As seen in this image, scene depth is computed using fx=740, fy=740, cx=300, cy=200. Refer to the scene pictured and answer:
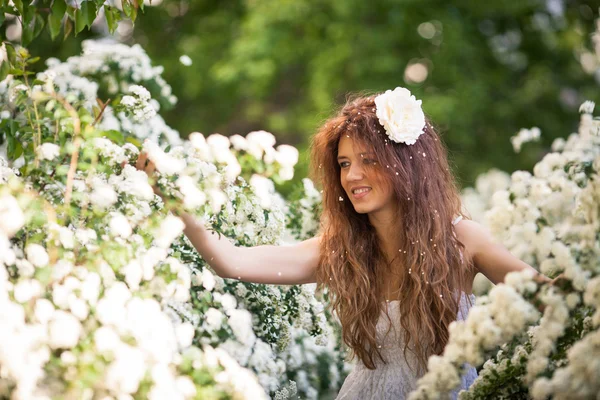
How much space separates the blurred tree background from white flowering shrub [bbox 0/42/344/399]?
519 cm

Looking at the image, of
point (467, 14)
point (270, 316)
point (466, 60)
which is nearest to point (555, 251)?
point (270, 316)

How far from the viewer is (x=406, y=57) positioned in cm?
870

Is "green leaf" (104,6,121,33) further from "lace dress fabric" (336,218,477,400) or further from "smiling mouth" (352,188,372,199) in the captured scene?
"lace dress fabric" (336,218,477,400)

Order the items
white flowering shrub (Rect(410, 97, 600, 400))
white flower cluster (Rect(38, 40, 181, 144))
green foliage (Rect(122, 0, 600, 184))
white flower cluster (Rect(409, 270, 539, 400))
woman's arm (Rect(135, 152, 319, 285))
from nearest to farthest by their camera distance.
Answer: white flowering shrub (Rect(410, 97, 600, 400)) < white flower cluster (Rect(409, 270, 539, 400)) < woman's arm (Rect(135, 152, 319, 285)) < white flower cluster (Rect(38, 40, 181, 144)) < green foliage (Rect(122, 0, 600, 184))

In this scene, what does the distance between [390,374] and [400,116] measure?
0.95 metres

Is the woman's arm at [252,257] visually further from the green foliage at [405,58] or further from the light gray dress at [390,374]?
the green foliage at [405,58]

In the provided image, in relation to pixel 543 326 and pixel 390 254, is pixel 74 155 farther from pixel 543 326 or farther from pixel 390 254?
pixel 543 326

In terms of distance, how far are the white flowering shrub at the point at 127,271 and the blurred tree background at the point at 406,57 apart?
17.0 feet

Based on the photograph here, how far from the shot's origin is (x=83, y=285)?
1887mm

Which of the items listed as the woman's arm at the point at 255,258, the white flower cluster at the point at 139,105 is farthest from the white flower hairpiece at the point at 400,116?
the white flower cluster at the point at 139,105

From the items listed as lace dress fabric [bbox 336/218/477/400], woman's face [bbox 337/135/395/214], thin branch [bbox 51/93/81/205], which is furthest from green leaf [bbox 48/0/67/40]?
lace dress fabric [bbox 336/218/477/400]

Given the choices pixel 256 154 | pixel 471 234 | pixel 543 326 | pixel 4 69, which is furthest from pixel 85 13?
pixel 543 326

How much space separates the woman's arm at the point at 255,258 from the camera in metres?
2.43

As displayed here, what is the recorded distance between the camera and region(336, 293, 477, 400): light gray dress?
267 cm
